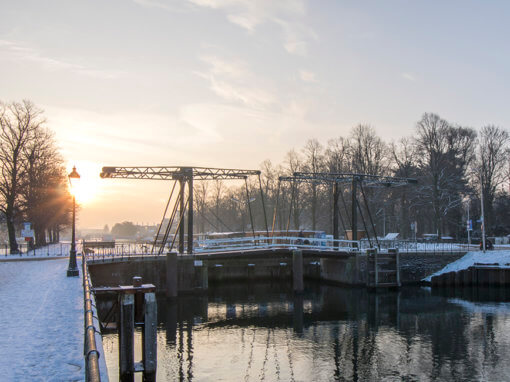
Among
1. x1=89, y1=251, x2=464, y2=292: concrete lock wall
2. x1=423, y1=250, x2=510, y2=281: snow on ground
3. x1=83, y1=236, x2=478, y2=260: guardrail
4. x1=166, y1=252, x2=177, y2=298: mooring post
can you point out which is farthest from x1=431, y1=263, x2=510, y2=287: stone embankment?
x1=166, y1=252, x2=177, y2=298: mooring post

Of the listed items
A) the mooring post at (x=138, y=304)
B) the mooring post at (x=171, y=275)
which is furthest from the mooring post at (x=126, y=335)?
the mooring post at (x=171, y=275)

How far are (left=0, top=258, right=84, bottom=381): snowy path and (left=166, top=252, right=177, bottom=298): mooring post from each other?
8509mm

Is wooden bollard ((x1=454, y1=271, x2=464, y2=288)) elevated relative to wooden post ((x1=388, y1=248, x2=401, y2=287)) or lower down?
lower down

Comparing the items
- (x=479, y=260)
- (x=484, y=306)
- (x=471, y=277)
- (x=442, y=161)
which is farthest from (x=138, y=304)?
(x=442, y=161)

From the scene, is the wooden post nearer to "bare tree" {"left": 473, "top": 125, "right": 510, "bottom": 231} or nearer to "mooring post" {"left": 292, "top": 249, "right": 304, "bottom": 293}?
"mooring post" {"left": 292, "top": 249, "right": 304, "bottom": 293}

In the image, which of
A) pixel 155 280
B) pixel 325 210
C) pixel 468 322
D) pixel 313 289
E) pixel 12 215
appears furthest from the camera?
pixel 325 210

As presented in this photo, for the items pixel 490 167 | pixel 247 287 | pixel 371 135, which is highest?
pixel 371 135

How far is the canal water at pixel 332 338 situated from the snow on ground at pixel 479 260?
459cm

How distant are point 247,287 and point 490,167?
1427 inches

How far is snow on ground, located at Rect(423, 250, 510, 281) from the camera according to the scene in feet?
111

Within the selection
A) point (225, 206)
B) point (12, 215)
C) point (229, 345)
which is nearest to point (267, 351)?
point (229, 345)

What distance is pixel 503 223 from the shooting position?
58469mm

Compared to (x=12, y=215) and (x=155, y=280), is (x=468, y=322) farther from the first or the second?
(x=12, y=215)

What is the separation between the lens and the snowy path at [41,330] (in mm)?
8234
